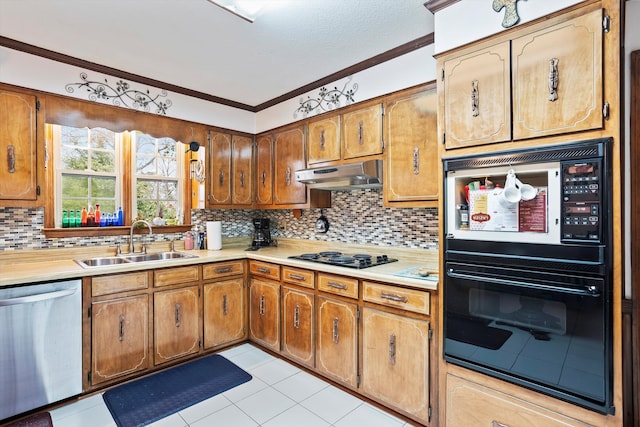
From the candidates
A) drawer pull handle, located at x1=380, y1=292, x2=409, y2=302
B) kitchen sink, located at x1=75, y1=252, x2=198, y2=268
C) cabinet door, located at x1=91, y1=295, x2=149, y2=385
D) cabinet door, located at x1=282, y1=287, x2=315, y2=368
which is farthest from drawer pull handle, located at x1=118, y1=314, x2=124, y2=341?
drawer pull handle, located at x1=380, y1=292, x2=409, y2=302

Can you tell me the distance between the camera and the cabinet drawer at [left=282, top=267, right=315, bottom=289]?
267 centimetres

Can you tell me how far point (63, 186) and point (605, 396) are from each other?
3930 millimetres

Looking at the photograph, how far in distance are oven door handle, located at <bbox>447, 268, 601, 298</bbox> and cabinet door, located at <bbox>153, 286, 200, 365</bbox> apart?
7.23 ft

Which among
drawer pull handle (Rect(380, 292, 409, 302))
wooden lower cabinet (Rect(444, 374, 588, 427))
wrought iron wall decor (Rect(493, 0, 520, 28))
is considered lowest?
wooden lower cabinet (Rect(444, 374, 588, 427))

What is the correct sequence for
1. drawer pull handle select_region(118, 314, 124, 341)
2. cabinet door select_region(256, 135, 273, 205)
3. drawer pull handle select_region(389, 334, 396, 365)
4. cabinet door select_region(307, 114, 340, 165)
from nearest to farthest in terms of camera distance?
drawer pull handle select_region(389, 334, 396, 365) < drawer pull handle select_region(118, 314, 124, 341) < cabinet door select_region(307, 114, 340, 165) < cabinet door select_region(256, 135, 273, 205)

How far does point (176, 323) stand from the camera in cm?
283

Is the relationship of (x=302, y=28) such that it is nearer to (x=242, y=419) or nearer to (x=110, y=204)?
(x=110, y=204)

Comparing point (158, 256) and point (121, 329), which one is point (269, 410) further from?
point (158, 256)

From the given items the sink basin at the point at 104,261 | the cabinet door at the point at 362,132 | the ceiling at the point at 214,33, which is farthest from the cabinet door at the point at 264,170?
the sink basin at the point at 104,261

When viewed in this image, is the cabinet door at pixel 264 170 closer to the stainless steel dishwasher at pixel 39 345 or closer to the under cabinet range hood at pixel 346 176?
the under cabinet range hood at pixel 346 176

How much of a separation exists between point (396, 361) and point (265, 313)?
1.42 metres

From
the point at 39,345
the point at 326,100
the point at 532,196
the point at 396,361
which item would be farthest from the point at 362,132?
the point at 39,345

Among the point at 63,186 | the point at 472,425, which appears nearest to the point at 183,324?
the point at 63,186

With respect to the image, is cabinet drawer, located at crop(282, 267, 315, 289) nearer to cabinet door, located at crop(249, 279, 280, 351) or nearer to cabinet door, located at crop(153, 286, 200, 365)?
cabinet door, located at crop(249, 279, 280, 351)
